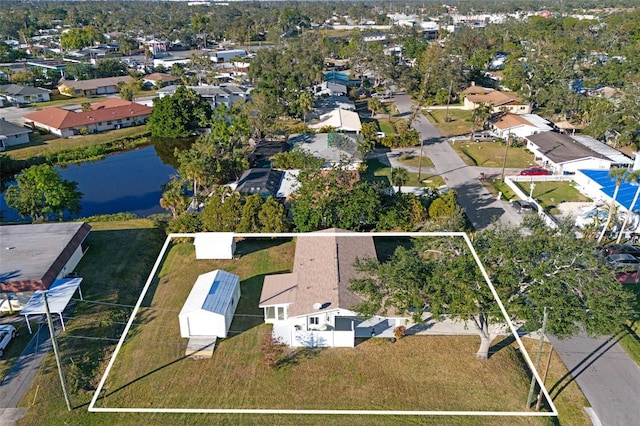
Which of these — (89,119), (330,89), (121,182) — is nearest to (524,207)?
(121,182)

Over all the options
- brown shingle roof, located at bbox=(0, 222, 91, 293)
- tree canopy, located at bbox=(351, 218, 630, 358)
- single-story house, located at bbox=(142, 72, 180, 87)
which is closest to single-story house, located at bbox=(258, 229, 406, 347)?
A: tree canopy, located at bbox=(351, 218, 630, 358)

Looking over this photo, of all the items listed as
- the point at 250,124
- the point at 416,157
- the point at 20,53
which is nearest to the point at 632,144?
the point at 416,157

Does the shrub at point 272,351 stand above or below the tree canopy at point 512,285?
below

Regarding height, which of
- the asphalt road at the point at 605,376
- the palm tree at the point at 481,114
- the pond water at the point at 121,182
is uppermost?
the palm tree at the point at 481,114

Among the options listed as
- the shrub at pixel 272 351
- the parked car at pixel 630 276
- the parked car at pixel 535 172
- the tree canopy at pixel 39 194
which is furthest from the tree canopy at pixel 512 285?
the tree canopy at pixel 39 194

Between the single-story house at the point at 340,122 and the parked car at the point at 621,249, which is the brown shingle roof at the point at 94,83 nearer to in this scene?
the single-story house at the point at 340,122
